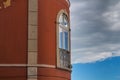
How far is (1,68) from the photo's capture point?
60.6ft

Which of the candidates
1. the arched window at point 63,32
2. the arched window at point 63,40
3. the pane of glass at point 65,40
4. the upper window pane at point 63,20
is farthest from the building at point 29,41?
the pane of glass at point 65,40

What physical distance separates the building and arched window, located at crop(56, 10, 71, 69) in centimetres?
12

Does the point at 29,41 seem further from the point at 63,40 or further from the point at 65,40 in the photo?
the point at 65,40

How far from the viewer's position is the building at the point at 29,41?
18594 mm

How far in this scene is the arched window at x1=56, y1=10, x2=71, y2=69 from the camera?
20416 millimetres

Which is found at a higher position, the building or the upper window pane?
the upper window pane

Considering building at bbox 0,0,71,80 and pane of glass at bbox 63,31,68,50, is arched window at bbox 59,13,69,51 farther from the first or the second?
building at bbox 0,0,71,80

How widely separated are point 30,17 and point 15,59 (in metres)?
2.50

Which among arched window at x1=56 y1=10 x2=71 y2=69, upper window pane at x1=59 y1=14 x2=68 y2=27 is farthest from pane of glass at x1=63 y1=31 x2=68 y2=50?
upper window pane at x1=59 y1=14 x2=68 y2=27

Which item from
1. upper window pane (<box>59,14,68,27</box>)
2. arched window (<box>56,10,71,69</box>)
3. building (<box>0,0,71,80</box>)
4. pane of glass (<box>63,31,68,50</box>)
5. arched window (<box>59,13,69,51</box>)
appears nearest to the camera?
building (<box>0,0,71,80</box>)

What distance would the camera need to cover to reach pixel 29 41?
18938mm

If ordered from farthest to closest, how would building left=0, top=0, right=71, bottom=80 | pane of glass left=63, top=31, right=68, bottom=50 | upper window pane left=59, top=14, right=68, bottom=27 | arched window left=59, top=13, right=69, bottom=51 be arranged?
pane of glass left=63, top=31, right=68, bottom=50
upper window pane left=59, top=14, right=68, bottom=27
arched window left=59, top=13, right=69, bottom=51
building left=0, top=0, right=71, bottom=80

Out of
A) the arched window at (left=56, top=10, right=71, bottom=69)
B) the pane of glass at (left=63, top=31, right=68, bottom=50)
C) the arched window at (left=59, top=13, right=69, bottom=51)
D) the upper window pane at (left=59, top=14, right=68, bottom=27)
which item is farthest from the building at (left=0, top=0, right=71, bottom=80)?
the pane of glass at (left=63, top=31, right=68, bottom=50)

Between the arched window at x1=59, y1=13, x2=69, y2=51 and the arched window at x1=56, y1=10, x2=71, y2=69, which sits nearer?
the arched window at x1=56, y1=10, x2=71, y2=69
